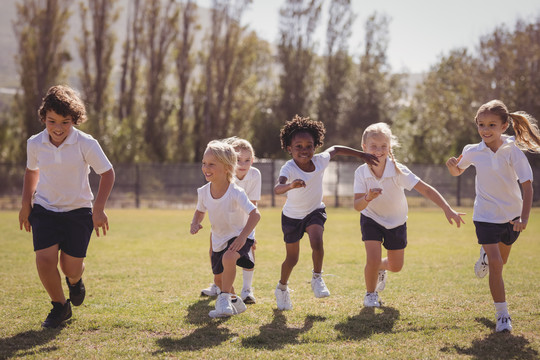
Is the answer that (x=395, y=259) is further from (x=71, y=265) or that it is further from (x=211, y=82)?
(x=211, y=82)

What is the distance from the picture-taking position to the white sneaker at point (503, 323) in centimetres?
448

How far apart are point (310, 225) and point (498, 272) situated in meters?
1.82

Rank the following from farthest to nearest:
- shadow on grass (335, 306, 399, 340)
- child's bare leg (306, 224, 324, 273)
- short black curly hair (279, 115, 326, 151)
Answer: short black curly hair (279, 115, 326, 151)
child's bare leg (306, 224, 324, 273)
shadow on grass (335, 306, 399, 340)

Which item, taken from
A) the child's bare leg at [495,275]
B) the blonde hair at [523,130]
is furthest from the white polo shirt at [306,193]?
the child's bare leg at [495,275]

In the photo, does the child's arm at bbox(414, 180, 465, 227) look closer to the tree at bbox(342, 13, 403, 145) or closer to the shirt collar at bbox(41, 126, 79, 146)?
the shirt collar at bbox(41, 126, 79, 146)

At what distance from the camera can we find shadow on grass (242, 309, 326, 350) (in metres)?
4.14

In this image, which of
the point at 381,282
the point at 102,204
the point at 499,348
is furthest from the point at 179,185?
the point at 499,348

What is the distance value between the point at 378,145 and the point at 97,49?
29.1 m

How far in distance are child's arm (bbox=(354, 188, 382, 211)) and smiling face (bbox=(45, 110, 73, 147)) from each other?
274 centimetres

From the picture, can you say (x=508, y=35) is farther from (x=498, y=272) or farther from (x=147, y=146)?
(x=498, y=272)

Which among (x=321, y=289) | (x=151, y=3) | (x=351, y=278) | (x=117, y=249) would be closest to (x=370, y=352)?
(x=321, y=289)

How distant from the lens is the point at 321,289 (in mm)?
5398

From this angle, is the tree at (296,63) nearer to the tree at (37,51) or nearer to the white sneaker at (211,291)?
the tree at (37,51)

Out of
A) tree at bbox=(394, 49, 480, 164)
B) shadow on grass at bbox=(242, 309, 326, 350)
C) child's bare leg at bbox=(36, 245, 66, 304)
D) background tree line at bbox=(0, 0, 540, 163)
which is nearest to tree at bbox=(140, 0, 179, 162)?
background tree line at bbox=(0, 0, 540, 163)
